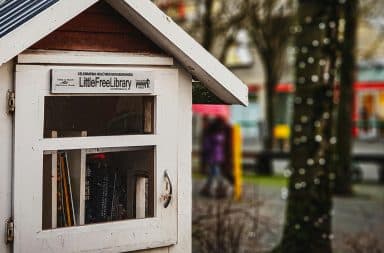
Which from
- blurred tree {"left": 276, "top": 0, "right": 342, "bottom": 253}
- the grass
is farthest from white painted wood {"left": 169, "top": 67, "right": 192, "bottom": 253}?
the grass

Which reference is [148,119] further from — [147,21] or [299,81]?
[299,81]

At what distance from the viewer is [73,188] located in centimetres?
346

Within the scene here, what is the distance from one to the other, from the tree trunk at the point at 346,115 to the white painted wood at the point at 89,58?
10368mm

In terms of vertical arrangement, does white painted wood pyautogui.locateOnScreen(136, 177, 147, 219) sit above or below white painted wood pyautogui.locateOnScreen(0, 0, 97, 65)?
below

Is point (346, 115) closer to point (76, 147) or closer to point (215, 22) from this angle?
point (215, 22)

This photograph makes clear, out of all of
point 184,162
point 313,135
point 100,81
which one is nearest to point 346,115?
point 313,135

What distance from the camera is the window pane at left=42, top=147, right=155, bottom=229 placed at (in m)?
3.35

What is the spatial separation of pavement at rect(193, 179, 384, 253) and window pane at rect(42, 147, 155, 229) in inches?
107

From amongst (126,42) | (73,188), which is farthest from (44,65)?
(73,188)

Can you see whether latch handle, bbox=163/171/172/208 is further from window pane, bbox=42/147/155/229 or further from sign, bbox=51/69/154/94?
sign, bbox=51/69/154/94

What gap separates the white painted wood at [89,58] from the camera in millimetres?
3098

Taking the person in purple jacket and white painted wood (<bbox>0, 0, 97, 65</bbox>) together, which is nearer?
white painted wood (<bbox>0, 0, 97, 65</bbox>)

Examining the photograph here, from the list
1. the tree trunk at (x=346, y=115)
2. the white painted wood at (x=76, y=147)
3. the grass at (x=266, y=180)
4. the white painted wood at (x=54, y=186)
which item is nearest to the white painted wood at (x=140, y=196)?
the white painted wood at (x=76, y=147)

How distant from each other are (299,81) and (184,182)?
3649 millimetres
